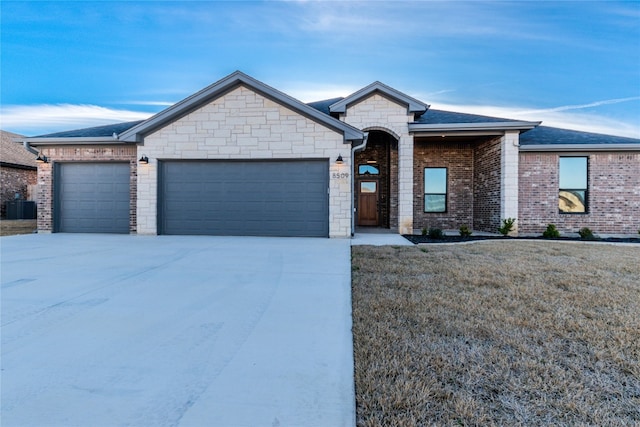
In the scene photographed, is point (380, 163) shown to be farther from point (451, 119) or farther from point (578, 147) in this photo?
point (578, 147)

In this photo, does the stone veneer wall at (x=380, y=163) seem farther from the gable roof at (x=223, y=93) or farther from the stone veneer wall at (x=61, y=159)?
the stone veneer wall at (x=61, y=159)

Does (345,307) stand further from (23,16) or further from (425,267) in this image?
(23,16)

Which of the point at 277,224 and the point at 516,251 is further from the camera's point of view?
the point at 277,224

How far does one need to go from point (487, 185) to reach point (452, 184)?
150 cm

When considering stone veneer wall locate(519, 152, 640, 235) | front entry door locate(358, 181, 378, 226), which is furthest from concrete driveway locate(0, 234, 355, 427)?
stone veneer wall locate(519, 152, 640, 235)

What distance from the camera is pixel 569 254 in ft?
23.2

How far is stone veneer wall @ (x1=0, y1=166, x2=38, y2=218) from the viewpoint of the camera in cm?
1797

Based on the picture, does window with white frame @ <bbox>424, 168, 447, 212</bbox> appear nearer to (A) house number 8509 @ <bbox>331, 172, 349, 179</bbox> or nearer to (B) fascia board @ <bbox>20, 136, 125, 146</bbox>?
(A) house number 8509 @ <bbox>331, 172, 349, 179</bbox>

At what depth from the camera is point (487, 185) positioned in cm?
1248

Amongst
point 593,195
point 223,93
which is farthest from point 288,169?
point 593,195

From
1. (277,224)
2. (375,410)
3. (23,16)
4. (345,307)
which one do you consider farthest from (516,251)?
(23,16)

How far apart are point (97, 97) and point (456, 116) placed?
69.4 ft

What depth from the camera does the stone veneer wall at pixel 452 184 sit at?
13664mm

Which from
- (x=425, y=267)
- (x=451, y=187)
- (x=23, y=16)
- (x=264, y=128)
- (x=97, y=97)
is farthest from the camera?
(x=97, y=97)
